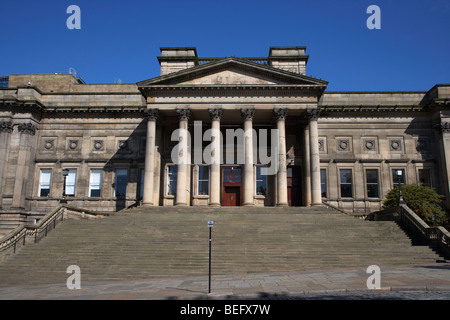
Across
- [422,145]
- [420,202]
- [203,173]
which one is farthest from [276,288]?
[422,145]

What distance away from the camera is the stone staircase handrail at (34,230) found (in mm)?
19547

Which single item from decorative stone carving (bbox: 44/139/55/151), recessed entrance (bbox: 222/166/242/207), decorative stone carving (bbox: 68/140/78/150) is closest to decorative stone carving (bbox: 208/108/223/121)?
recessed entrance (bbox: 222/166/242/207)

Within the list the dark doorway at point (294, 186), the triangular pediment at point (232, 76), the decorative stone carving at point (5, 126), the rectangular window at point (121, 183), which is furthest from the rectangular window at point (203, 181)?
the decorative stone carving at point (5, 126)

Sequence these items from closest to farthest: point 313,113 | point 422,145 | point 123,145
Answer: point 313,113 < point 422,145 < point 123,145

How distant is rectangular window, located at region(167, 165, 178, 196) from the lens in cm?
3400

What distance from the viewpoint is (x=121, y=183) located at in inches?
1369

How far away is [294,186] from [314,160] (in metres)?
5.65

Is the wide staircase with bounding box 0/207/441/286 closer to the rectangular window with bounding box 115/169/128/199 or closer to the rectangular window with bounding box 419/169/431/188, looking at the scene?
the rectangular window with bounding box 115/169/128/199

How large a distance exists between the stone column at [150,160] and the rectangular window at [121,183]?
6.07m

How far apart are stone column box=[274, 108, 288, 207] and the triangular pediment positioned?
2591 millimetres

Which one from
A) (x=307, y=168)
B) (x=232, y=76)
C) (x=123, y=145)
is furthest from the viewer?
(x=123, y=145)

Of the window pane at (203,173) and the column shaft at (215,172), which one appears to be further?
the window pane at (203,173)

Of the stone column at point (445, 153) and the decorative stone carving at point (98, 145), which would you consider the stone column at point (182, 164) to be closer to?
the decorative stone carving at point (98, 145)

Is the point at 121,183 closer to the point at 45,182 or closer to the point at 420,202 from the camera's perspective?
the point at 45,182
